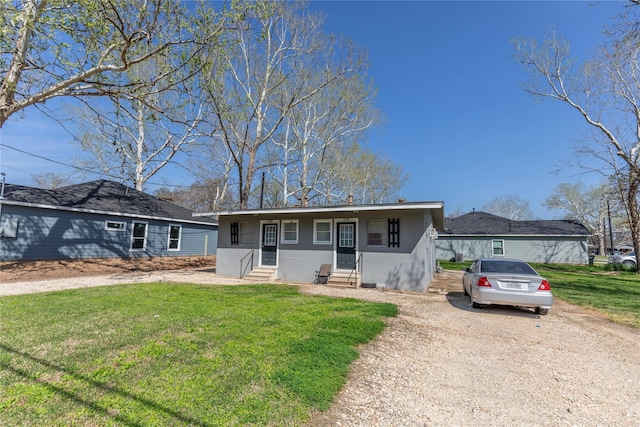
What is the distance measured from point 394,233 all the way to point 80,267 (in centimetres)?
1381

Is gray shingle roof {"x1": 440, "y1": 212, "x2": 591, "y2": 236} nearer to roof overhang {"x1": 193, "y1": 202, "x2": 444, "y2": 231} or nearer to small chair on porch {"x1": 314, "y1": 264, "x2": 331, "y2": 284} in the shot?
roof overhang {"x1": 193, "y1": 202, "x2": 444, "y2": 231}

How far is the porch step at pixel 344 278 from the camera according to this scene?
426 inches

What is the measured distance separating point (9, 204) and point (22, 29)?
29.9 ft

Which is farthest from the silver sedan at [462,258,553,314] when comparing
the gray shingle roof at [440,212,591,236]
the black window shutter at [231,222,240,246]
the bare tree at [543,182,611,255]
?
the bare tree at [543,182,611,255]

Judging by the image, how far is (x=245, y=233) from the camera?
43.1 feet

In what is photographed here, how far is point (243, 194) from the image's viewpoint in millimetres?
16234

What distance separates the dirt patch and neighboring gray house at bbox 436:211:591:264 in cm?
2133

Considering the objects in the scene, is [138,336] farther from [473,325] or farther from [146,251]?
[146,251]

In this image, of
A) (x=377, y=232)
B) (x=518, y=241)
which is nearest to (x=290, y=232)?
(x=377, y=232)

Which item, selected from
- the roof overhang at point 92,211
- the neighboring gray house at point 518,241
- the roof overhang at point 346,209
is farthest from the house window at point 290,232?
the neighboring gray house at point 518,241

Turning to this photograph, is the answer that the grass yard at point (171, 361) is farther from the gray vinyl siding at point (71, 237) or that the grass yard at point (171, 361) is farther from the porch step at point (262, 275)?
the gray vinyl siding at point (71, 237)

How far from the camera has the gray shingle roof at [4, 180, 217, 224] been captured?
13.4 m

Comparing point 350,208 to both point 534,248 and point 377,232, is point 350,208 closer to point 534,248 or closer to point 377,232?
point 377,232

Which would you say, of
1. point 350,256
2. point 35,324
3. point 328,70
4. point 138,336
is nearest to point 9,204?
point 35,324
